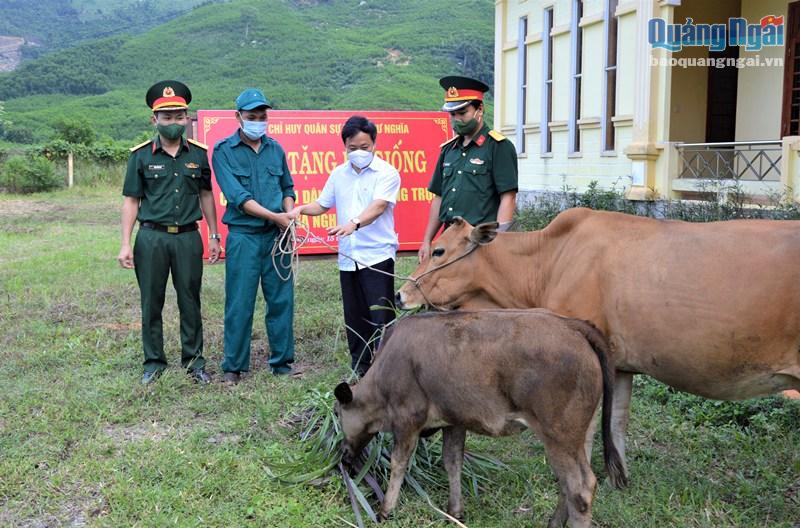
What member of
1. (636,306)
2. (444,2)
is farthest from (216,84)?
(636,306)

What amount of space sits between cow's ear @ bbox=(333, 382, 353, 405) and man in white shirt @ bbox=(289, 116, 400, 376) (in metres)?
1.53

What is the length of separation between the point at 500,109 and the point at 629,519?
1359cm

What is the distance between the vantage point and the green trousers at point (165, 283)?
6.31 m

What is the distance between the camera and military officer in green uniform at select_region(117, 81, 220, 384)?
628 cm

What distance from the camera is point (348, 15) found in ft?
292

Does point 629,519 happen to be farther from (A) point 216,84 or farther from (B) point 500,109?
(A) point 216,84

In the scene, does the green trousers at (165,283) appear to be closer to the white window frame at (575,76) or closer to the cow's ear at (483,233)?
the cow's ear at (483,233)

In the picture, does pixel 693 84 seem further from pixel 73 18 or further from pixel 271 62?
pixel 73 18

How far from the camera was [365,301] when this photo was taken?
6.23 meters

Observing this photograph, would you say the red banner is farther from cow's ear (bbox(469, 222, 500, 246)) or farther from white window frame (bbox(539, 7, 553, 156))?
white window frame (bbox(539, 7, 553, 156))

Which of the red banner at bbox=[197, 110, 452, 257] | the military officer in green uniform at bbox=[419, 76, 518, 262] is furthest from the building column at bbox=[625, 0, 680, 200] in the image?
the military officer in green uniform at bbox=[419, 76, 518, 262]

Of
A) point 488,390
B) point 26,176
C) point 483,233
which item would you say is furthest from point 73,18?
point 488,390

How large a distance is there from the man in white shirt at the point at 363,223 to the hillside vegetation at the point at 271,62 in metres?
43.9

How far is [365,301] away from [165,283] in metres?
1.59
